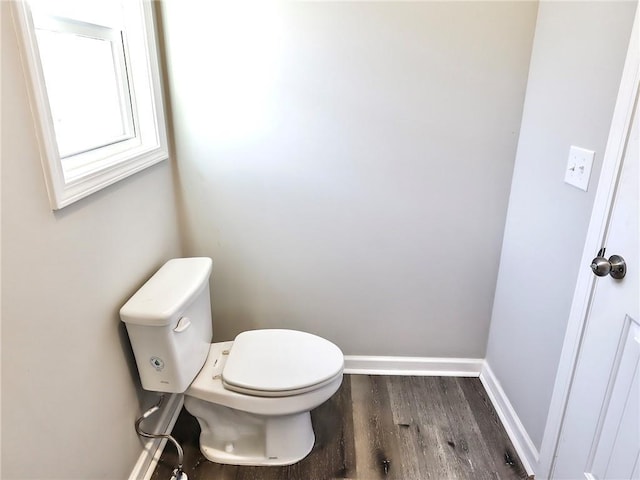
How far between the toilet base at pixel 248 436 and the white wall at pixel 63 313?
0.26 m

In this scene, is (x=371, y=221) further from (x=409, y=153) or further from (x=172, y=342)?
(x=172, y=342)

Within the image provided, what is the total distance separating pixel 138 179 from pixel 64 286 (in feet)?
1.70

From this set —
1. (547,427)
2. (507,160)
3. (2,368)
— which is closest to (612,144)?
(507,160)

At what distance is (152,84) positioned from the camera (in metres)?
1.55

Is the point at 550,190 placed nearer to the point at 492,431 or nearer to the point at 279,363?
the point at 492,431

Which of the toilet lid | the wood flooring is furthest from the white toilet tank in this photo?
the wood flooring

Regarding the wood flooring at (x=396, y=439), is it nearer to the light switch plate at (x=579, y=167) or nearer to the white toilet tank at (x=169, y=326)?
the white toilet tank at (x=169, y=326)

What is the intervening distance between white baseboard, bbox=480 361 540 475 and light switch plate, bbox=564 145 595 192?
968 mm

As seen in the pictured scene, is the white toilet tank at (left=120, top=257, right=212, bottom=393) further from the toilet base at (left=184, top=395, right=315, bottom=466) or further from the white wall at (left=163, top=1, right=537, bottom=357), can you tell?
the white wall at (left=163, top=1, right=537, bottom=357)

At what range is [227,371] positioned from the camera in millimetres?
1500

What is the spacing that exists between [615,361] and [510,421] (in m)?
0.79

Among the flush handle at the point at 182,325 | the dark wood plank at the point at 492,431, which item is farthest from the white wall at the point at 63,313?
the dark wood plank at the point at 492,431

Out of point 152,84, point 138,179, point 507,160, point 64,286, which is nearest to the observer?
point 64,286


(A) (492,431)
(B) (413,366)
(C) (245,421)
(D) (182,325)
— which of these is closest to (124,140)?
(D) (182,325)
